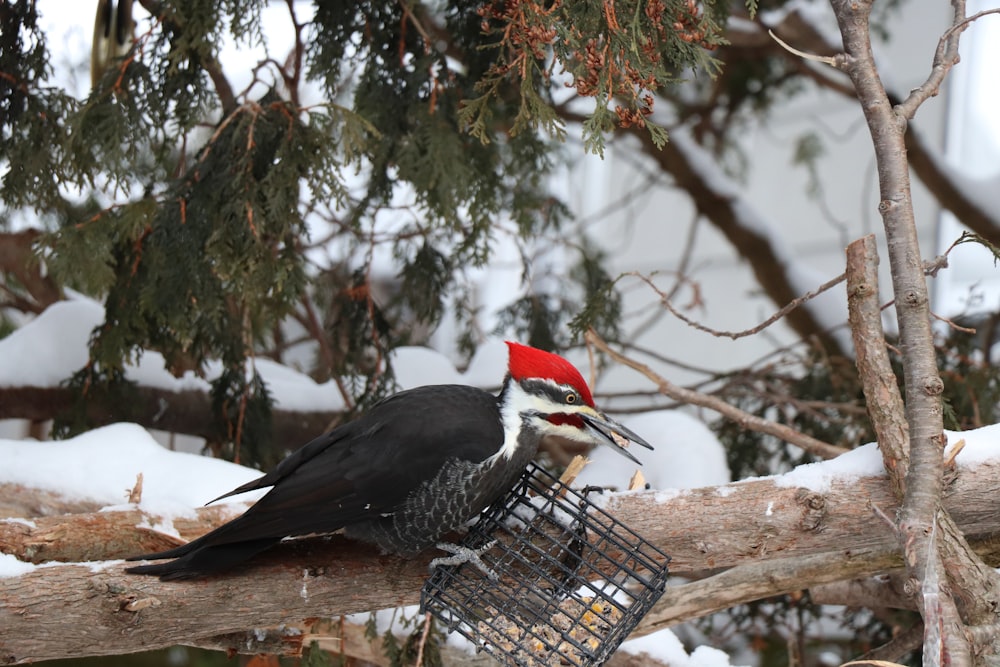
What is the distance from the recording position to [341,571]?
185 cm

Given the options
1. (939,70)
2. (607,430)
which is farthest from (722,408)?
(939,70)

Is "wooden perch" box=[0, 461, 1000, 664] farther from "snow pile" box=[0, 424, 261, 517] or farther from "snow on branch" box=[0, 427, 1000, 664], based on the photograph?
"snow pile" box=[0, 424, 261, 517]

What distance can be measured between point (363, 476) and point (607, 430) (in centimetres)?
44

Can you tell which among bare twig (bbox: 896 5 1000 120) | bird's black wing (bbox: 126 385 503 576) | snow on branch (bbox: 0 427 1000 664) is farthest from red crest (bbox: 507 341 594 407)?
bare twig (bbox: 896 5 1000 120)

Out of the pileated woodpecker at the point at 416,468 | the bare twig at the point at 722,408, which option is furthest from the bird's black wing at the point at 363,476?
the bare twig at the point at 722,408

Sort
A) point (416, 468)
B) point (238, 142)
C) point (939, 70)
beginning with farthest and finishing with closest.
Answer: point (238, 142) < point (939, 70) < point (416, 468)

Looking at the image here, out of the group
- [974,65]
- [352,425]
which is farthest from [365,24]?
[974,65]

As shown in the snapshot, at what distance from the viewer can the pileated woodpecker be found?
173 centimetres

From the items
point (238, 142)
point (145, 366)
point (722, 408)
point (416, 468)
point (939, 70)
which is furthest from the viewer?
point (145, 366)

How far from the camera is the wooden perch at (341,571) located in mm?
1783

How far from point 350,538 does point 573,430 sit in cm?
48

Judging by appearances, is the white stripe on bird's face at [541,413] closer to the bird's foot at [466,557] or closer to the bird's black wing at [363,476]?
the bird's black wing at [363,476]

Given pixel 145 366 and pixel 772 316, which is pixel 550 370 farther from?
pixel 145 366

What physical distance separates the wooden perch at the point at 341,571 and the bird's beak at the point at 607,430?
0.14 m
